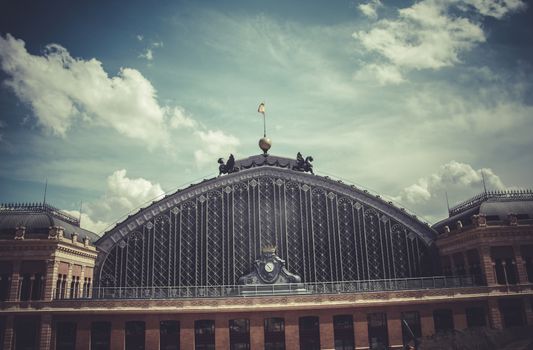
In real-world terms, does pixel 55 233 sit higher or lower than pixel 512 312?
higher

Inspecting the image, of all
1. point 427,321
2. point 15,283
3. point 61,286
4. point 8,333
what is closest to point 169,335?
point 61,286

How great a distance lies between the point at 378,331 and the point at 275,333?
10.6 m

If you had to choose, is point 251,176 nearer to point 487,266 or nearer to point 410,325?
point 410,325

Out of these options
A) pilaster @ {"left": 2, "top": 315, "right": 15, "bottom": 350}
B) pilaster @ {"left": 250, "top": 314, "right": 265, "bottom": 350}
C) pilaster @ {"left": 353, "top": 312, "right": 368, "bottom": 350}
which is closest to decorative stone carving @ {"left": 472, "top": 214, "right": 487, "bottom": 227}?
pilaster @ {"left": 353, "top": 312, "right": 368, "bottom": 350}

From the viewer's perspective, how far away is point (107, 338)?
3941 centimetres

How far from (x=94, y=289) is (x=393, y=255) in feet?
117

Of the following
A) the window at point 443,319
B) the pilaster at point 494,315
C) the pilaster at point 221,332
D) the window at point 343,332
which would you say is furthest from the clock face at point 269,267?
the pilaster at point 494,315

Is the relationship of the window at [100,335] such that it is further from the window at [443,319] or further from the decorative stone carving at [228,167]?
the window at [443,319]

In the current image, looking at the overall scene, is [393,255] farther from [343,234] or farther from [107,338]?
[107,338]

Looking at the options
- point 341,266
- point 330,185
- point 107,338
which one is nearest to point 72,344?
point 107,338

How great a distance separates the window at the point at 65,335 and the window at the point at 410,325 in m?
33.2

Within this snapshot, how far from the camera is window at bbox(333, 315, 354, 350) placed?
1583 inches

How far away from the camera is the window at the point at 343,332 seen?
40219 mm

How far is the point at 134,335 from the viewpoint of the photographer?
39.6 meters
